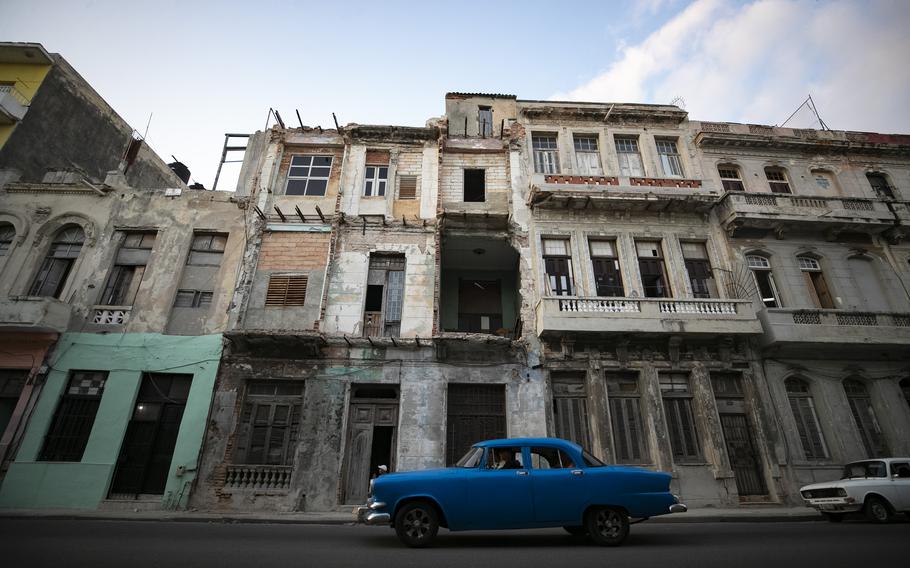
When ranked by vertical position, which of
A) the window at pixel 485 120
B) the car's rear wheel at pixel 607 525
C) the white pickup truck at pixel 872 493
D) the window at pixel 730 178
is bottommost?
the car's rear wheel at pixel 607 525

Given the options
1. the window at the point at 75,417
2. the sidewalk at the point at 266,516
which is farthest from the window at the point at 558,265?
the window at the point at 75,417

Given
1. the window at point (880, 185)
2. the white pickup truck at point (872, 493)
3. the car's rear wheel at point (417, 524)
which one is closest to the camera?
the car's rear wheel at point (417, 524)

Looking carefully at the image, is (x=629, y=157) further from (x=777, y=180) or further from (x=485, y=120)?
(x=485, y=120)

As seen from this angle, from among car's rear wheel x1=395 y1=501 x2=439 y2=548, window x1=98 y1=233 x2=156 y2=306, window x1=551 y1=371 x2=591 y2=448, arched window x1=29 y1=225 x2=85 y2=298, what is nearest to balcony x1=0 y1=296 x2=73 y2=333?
window x1=98 y1=233 x2=156 y2=306

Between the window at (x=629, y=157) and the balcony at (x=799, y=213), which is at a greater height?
the window at (x=629, y=157)

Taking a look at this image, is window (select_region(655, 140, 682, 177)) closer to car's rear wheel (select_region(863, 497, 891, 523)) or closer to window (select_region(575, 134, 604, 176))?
window (select_region(575, 134, 604, 176))

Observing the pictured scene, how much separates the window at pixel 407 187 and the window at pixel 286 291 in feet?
16.1

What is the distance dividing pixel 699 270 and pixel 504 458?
40.6 feet

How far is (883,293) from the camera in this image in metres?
15.3

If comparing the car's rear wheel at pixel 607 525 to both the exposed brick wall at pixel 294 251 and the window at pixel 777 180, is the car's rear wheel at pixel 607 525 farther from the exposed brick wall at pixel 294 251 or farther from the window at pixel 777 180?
the window at pixel 777 180

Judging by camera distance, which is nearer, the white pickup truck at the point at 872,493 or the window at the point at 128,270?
the white pickup truck at the point at 872,493

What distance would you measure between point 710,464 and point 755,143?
1304cm

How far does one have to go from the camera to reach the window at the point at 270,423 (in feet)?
40.8

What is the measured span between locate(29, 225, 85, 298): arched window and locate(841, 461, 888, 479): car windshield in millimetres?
24272
